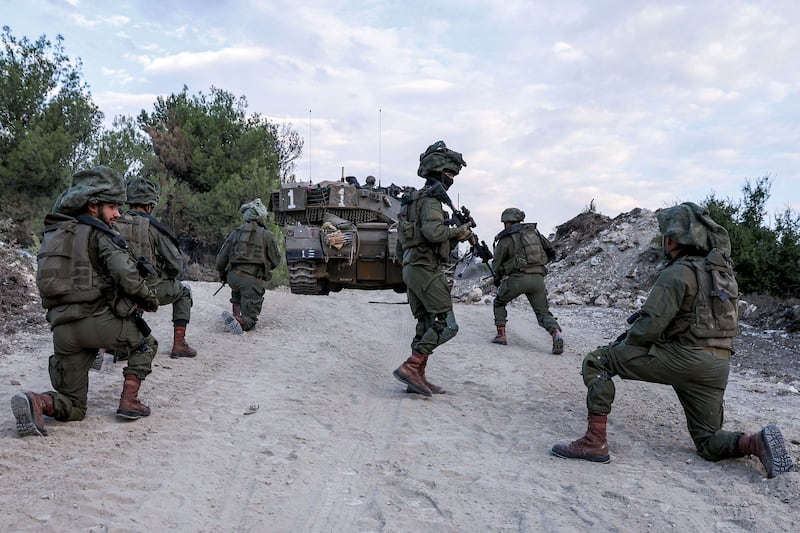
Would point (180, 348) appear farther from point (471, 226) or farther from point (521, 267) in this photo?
point (521, 267)

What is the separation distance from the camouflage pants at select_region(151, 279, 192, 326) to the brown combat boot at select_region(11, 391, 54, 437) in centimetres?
274

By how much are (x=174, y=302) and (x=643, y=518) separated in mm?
5305

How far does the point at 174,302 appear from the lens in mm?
7094

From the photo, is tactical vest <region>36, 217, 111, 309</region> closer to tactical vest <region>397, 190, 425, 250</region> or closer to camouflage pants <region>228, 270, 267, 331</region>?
tactical vest <region>397, 190, 425, 250</region>

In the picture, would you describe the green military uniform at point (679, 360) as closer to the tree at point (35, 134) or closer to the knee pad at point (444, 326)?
the knee pad at point (444, 326)

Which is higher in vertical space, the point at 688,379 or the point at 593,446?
the point at 688,379

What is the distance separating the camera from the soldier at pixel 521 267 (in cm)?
867

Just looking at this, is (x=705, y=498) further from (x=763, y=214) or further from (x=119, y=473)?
(x=763, y=214)

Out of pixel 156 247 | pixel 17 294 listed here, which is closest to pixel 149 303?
pixel 156 247

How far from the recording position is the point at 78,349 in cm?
432

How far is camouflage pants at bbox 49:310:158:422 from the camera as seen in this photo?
426cm

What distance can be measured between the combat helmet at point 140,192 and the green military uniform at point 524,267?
4490mm

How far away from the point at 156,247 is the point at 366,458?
365 cm

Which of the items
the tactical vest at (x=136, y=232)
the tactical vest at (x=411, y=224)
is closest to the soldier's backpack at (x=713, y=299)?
the tactical vest at (x=411, y=224)
